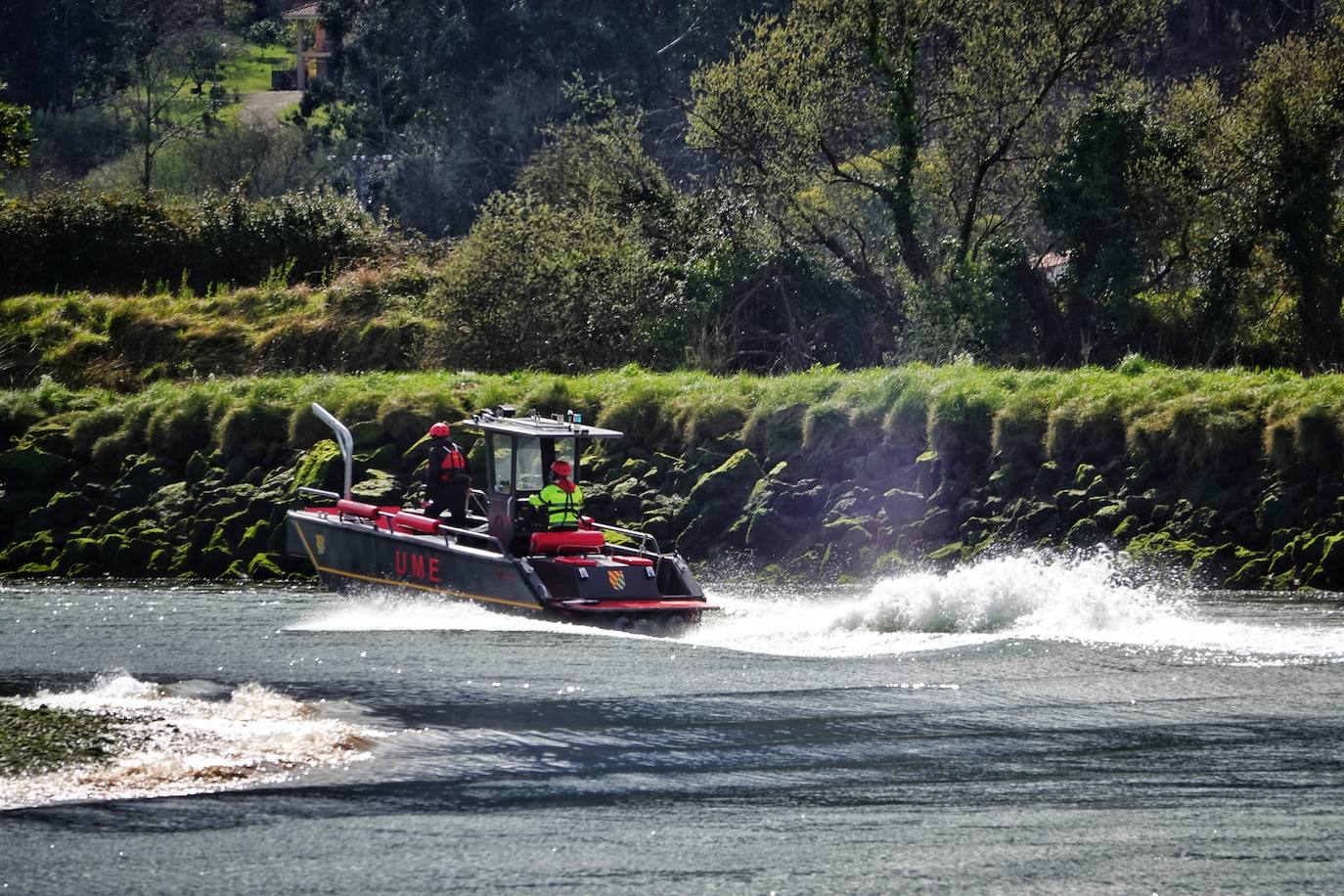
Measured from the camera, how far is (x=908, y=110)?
34.9 meters

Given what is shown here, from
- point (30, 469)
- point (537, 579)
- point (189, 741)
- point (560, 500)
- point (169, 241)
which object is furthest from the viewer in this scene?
point (169, 241)

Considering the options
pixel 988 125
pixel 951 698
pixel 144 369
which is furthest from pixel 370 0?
pixel 951 698

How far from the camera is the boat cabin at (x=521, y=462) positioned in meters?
20.9

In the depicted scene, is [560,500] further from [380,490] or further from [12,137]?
[12,137]

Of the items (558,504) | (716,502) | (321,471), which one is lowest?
(716,502)

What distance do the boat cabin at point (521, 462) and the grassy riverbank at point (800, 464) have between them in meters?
5.76

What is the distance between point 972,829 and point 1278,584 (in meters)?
12.7

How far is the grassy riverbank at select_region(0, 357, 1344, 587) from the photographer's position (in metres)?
24.5

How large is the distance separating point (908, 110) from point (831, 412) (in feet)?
31.5

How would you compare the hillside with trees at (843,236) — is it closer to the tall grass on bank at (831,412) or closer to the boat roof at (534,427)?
the tall grass on bank at (831,412)

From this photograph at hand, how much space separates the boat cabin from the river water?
1.13 metres

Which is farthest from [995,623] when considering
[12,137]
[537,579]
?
[12,137]

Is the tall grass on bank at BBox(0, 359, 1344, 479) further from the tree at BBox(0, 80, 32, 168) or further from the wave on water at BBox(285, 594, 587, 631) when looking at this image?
the wave on water at BBox(285, 594, 587, 631)

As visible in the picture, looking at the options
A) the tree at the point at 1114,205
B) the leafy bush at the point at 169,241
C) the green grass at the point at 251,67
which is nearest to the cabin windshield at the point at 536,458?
the tree at the point at 1114,205
